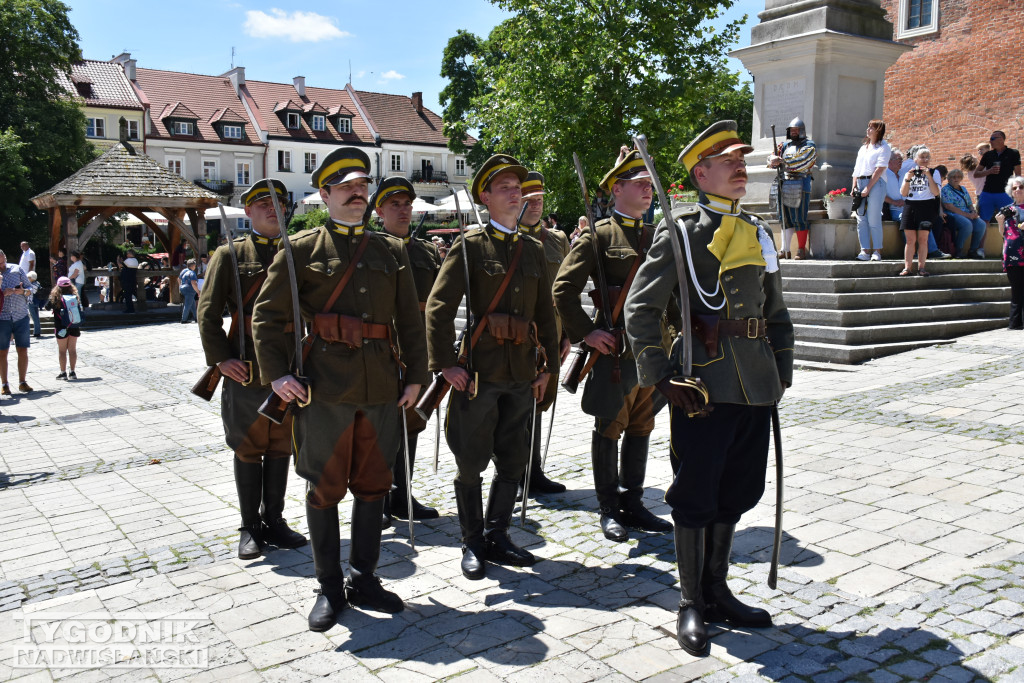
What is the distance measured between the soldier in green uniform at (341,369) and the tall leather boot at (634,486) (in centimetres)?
170

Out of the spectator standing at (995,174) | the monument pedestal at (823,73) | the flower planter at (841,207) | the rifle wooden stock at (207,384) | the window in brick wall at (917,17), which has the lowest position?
the rifle wooden stock at (207,384)

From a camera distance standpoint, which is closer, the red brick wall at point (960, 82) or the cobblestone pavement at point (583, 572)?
the cobblestone pavement at point (583, 572)

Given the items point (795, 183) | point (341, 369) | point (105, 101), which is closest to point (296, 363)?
point (341, 369)

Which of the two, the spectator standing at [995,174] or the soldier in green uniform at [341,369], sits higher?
the spectator standing at [995,174]

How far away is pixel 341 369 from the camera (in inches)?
163

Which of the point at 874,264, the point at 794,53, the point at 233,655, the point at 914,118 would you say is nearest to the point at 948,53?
the point at 914,118

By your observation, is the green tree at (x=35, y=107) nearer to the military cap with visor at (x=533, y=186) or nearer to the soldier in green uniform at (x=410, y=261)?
the soldier in green uniform at (x=410, y=261)

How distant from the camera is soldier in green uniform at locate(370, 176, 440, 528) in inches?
229

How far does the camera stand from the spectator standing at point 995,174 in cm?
1364

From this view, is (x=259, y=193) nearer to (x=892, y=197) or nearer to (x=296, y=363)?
(x=296, y=363)

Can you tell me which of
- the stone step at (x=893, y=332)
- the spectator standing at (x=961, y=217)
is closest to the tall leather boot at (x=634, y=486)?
the stone step at (x=893, y=332)

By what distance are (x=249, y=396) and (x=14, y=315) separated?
339 inches

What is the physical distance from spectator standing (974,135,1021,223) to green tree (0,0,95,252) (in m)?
32.8

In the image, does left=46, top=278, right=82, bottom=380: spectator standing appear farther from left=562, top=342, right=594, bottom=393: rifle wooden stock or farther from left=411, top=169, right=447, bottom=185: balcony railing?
left=411, top=169, right=447, bottom=185: balcony railing
